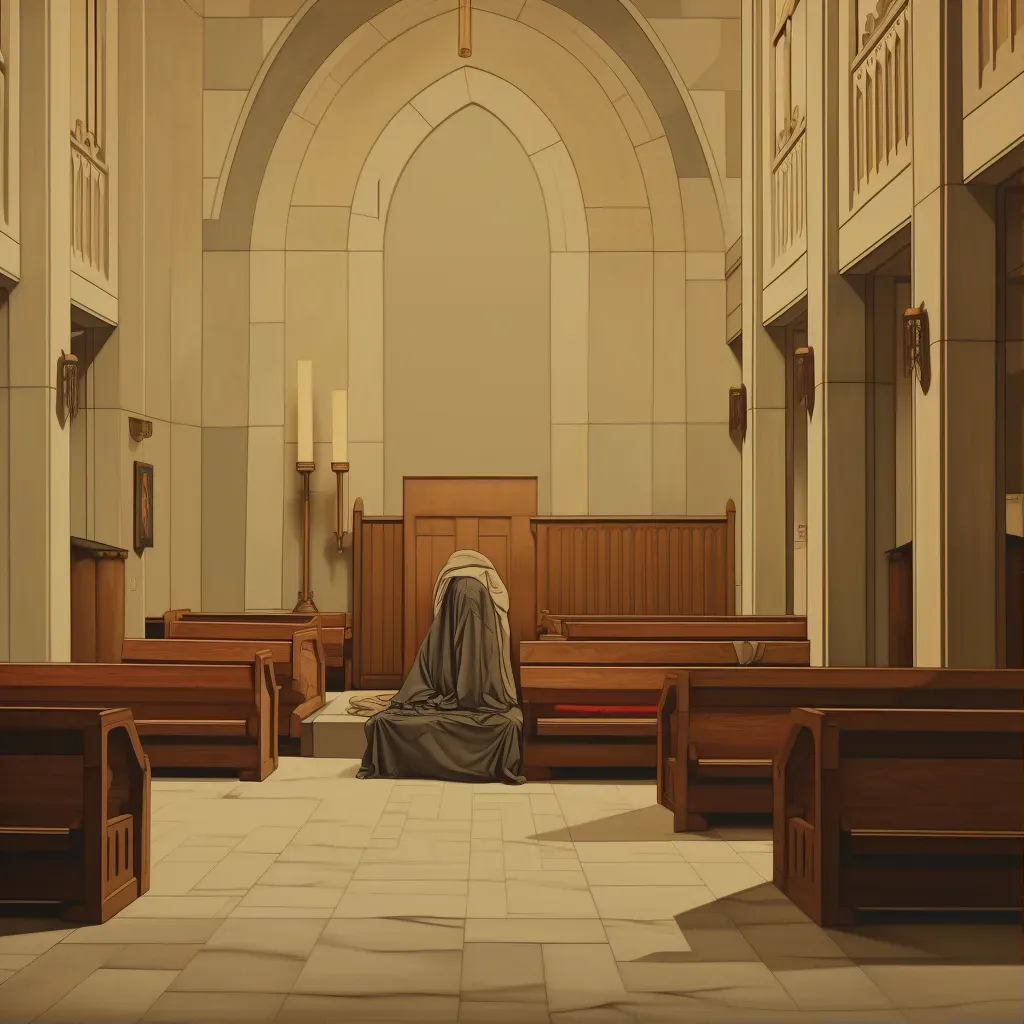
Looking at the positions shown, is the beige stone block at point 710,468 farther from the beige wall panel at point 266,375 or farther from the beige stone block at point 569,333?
the beige wall panel at point 266,375

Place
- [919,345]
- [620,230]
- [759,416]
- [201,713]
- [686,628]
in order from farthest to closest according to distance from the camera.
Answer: [620,230] < [759,416] < [686,628] < [201,713] < [919,345]

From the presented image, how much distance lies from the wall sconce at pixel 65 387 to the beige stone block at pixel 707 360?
5628mm

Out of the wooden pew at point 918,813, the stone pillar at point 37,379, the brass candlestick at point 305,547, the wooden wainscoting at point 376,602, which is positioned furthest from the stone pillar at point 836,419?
the stone pillar at point 37,379

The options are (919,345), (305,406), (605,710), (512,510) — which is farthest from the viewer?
(512,510)

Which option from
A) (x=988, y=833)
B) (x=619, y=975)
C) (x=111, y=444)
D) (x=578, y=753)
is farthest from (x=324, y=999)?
(x=111, y=444)

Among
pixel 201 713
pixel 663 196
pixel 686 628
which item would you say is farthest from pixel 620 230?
pixel 201 713

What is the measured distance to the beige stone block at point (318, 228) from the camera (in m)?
11.4

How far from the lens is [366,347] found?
1137 centimetres

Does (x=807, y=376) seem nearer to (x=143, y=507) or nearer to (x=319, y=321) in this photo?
(x=319, y=321)

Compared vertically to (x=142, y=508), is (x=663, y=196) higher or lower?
higher

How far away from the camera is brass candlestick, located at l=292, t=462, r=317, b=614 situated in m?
10.9

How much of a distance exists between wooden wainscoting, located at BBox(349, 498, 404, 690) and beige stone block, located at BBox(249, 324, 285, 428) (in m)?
1.24

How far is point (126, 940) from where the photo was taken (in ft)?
13.2

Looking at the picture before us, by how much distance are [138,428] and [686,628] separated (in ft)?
16.0
